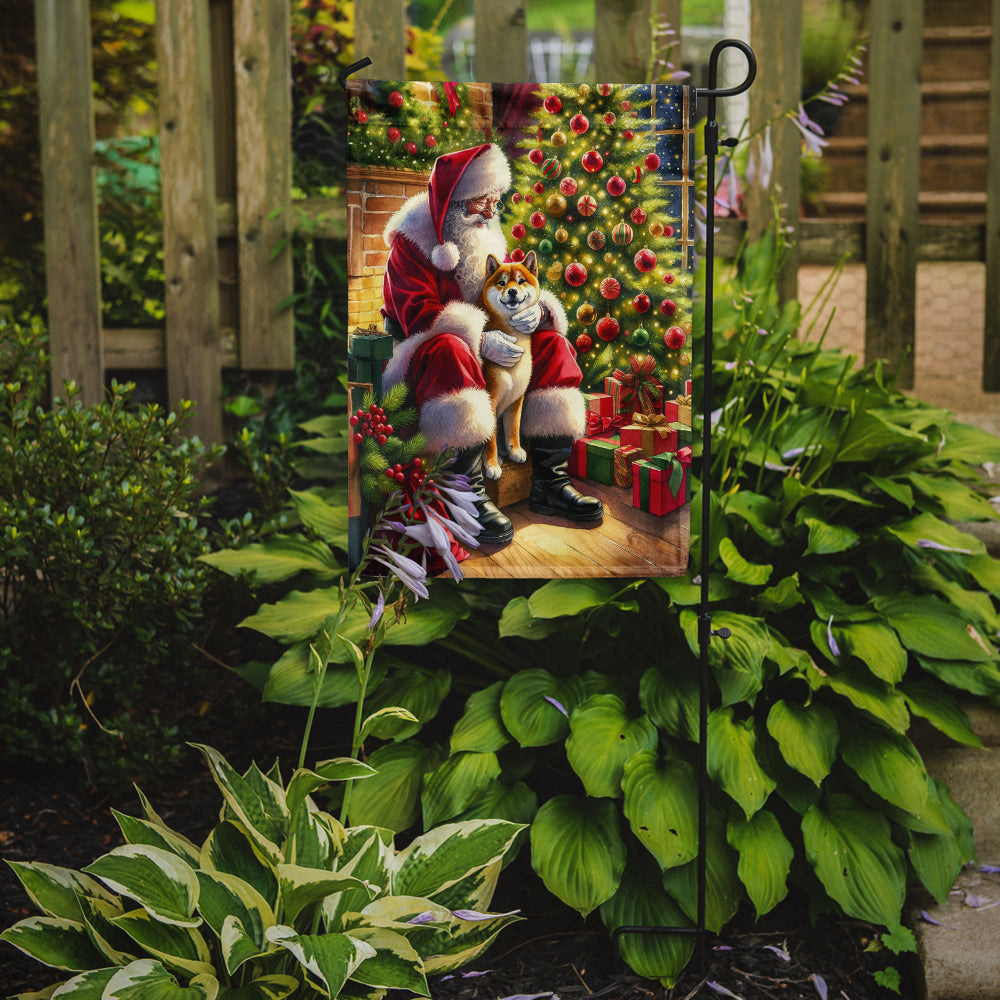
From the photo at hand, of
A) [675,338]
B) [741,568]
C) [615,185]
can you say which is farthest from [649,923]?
[615,185]

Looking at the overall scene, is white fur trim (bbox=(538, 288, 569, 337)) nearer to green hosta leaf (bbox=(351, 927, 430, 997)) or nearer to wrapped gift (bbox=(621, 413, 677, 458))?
wrapped gift (bbox=(621, 413, 677, 458))

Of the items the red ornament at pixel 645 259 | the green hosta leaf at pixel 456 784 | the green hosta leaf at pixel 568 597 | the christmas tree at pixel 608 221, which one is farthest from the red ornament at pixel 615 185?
the green hosta leaf at pixel 456 784

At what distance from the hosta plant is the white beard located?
0.81m

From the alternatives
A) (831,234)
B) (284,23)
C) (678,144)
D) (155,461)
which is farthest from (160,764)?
(831,234)

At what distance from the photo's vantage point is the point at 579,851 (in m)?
1.92

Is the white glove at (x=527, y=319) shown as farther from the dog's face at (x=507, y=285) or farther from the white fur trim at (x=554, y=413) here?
the white fur trim at (x=554, y=413)

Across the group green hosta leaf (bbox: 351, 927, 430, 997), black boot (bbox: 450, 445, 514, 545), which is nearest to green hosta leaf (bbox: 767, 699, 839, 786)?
black boot (bbox: 450, 445, 514, 545)

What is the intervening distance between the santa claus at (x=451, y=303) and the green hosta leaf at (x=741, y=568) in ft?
2.00

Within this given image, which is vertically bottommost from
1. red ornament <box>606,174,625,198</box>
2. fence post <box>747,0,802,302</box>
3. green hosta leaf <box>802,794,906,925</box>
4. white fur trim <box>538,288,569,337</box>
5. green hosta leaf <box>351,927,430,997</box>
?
green hosta leaf <box>802,794,906,925</box>

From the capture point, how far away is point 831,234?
139 inches

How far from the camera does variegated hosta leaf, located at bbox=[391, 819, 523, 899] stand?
175 cm

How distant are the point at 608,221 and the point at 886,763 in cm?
117

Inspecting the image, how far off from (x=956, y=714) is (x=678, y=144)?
4.32 ft

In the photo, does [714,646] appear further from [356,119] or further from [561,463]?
[356,119]
